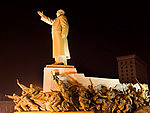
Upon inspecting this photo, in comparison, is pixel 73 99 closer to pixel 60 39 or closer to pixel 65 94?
pixel 65 94

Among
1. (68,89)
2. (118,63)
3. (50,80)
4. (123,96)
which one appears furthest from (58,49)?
(118,63)

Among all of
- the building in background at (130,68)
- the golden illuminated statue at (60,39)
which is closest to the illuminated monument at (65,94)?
the golden illuminated statue at (60,39)

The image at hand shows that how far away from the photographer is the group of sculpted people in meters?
9.45

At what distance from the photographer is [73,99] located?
9680 millimetres

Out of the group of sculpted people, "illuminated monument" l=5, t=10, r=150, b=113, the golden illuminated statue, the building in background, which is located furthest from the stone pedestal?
the building in background

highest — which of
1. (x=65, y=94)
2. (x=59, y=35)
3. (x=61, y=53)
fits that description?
(x=59, y=35)

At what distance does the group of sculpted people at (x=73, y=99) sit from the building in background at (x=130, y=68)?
20.7 m

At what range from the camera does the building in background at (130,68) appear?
103ft

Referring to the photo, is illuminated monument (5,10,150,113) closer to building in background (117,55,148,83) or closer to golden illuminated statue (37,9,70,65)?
golden illuminated statue (37,9,70,65)

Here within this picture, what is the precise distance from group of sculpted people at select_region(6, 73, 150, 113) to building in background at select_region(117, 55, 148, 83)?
20.7 m

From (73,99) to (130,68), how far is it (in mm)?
23791

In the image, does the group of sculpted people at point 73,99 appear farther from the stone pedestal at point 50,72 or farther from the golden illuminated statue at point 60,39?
the golden illuminated statue at point 60,39

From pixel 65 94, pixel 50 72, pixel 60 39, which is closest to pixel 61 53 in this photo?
pixel 60 39

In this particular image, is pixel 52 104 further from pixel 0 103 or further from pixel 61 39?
pixel 0 103
